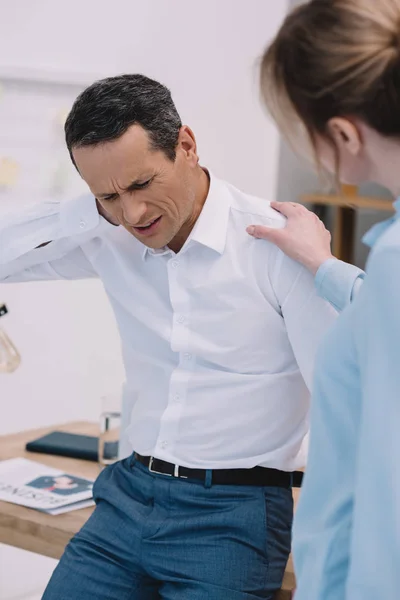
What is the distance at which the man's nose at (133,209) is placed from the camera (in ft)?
5.41

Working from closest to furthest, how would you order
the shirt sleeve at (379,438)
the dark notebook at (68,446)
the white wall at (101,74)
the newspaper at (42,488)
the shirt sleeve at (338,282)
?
the shirt sleeve at (379,438) → the shirt sleeve at (338,282) → the newspaper at (42,488) → the dark notebook at (68,446) → the white wall at (101,74)

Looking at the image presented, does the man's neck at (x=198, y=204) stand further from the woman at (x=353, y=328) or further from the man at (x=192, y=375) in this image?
the woman at (x=353, y=328)

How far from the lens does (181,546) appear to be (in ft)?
5.36

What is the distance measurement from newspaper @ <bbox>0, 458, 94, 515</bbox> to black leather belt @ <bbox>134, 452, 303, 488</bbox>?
343 mm

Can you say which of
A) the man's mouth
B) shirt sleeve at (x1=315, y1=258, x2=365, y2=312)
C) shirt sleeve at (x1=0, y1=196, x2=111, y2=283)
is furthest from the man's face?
shirt sleeve at (x1=315, y1=258, x2=365, y2=312)

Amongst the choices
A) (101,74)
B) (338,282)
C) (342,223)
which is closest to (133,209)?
(338,282)

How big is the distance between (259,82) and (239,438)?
0.82m

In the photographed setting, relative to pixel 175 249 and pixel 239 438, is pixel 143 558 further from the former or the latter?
pixel 175 249

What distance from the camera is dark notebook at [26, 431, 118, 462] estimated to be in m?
2.35

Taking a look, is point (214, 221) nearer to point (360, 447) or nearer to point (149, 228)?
point (149, 228)

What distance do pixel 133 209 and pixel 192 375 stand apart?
1.12ft

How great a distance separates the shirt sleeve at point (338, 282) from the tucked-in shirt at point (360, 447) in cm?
44

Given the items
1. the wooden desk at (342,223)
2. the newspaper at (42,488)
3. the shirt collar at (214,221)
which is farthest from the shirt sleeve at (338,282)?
the wooden desk at (342,223)

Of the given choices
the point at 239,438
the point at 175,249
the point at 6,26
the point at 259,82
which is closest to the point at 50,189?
the point at 6,26
